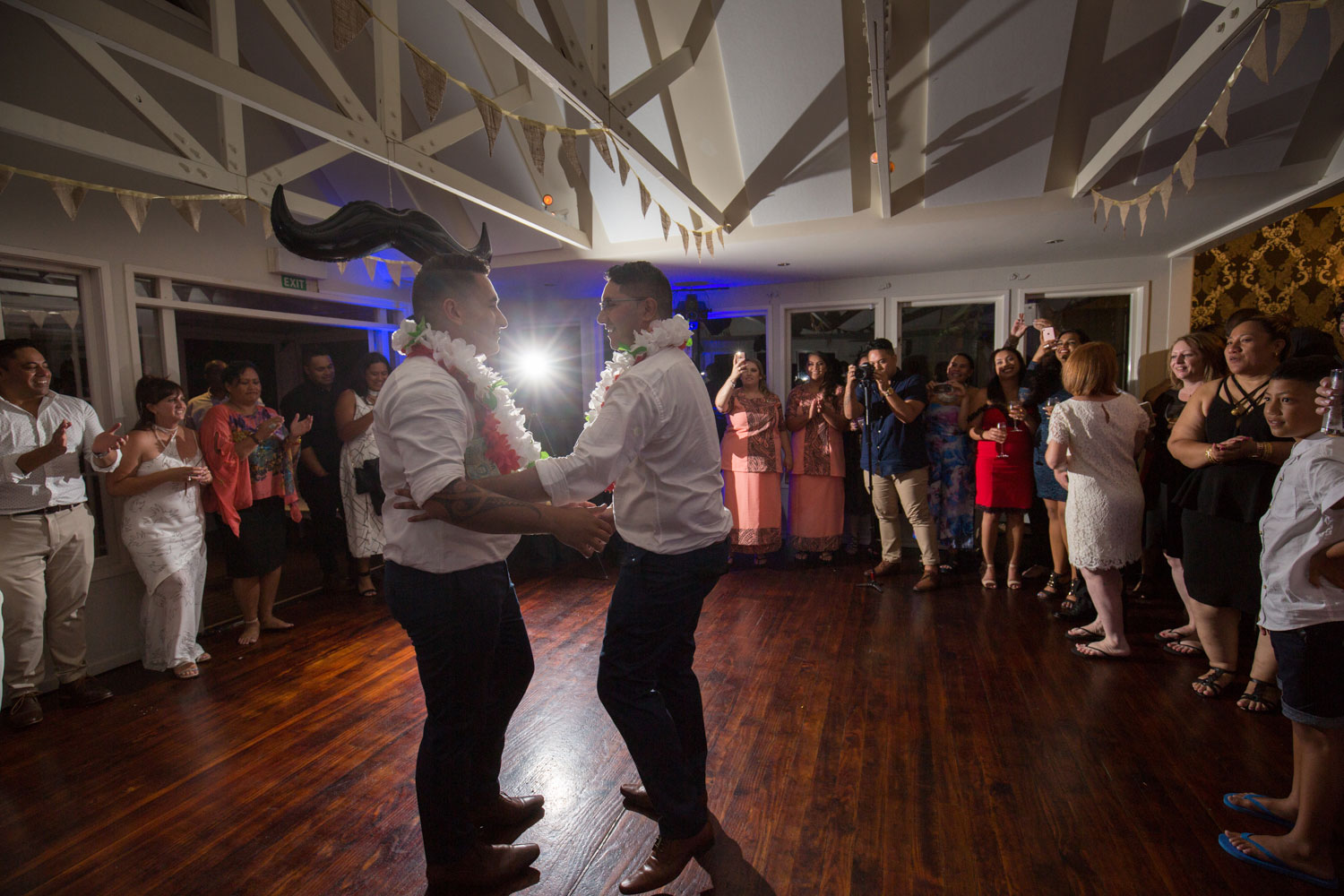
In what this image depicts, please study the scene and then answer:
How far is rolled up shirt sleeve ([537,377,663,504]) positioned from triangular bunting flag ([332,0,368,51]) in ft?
4.31

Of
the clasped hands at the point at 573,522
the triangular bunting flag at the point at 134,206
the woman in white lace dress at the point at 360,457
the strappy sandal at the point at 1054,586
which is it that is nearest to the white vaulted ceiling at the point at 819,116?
the triangular bunting flag at the point at 134,206

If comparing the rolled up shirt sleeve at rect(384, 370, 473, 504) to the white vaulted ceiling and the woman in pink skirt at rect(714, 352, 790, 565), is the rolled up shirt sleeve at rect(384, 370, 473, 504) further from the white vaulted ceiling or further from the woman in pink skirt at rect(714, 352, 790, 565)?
the woman in pink skirt at rect(714, 352, 790, 565)

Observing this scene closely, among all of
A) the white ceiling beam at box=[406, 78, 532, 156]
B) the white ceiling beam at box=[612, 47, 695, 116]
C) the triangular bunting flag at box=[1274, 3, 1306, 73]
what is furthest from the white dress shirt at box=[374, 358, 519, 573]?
the triangular bunting flag at box=[1274, 3, 1306, 73]

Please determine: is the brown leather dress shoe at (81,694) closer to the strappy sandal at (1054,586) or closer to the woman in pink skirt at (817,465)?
the woman in pink skirt at (817,465)

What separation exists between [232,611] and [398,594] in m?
3.39

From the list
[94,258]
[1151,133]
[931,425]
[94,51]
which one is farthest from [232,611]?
[1151,133]

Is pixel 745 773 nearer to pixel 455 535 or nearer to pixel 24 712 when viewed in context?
pixel 455 535

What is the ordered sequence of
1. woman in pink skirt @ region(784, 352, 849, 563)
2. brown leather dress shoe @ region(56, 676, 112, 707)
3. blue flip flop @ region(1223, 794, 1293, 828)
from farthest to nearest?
1. woman in pink skirt @ region(784, 352, 849, 563)
2. brown leather dress shoe @ region(56, 676, 112, 707)
3. blue flip flop @ region(1223, 794, 1293, 828)

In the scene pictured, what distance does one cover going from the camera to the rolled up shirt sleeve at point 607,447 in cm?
146

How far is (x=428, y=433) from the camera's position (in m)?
1.40

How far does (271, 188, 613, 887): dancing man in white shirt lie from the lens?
4.60 ft

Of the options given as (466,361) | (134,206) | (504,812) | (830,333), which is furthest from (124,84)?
(830,333)

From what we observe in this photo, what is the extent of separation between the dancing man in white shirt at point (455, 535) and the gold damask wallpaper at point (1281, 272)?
5.96 m

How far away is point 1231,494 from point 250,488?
4699 mm
